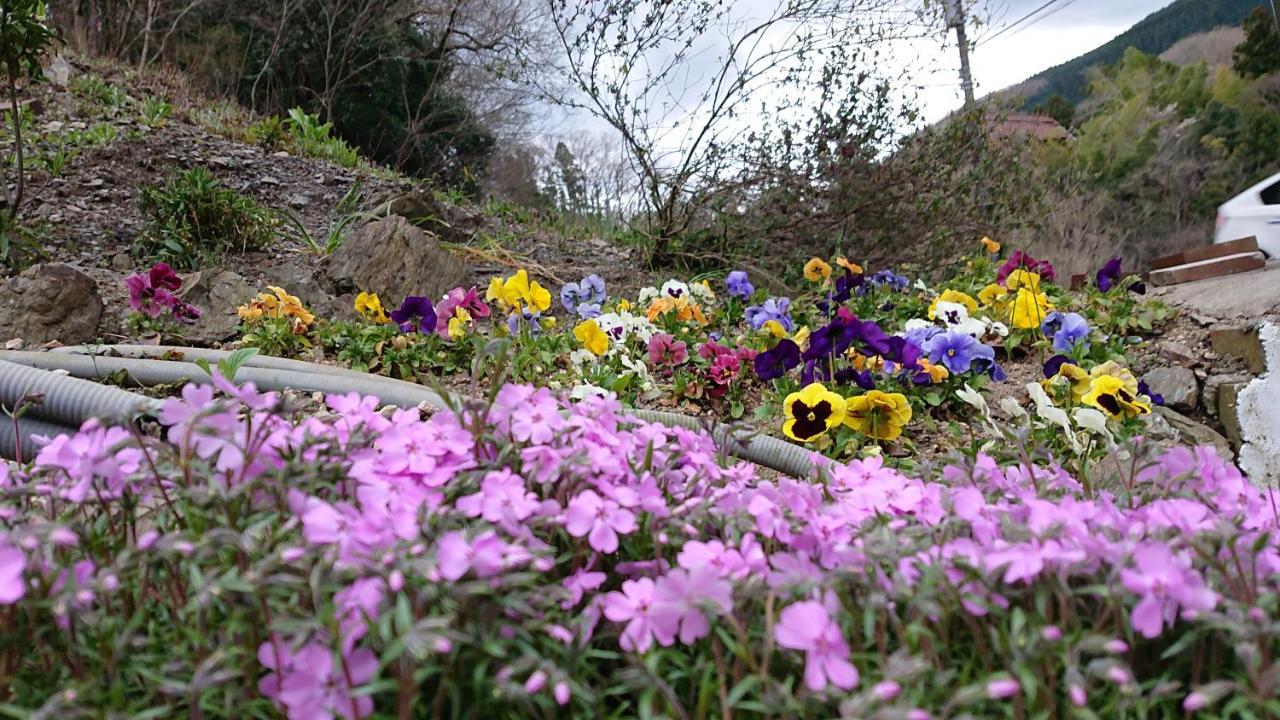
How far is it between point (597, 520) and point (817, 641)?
253 mm

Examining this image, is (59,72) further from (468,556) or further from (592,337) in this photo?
(468,556)

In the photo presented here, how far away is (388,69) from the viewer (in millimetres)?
11648

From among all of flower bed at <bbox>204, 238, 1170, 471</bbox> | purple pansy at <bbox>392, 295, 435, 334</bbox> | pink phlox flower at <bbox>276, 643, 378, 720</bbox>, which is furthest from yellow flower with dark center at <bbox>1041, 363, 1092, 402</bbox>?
pink phlox flower at <bbox>276, 643, 378, 720</bbox>

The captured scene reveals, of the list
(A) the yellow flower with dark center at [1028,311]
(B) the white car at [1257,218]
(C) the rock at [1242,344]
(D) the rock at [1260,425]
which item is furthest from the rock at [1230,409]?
(B) the white car at [1257,218]

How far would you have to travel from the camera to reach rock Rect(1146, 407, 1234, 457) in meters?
2.78

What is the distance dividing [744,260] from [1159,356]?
3.22 metres

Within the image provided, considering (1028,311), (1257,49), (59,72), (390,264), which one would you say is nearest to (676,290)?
(1028,311)

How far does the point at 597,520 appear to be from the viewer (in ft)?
2.78

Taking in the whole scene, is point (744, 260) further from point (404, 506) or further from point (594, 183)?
point (594, 183)

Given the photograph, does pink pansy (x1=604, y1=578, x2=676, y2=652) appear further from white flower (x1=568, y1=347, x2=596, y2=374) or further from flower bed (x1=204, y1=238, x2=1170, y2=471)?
white flower (x1=568, y1=347, x2=596, y2=374)

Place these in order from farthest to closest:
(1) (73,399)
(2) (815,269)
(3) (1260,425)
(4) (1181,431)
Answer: (2) (815,269) < (3) (1260,425) < (4) (1181,431) < (1) (73,399)

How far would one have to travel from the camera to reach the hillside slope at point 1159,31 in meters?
22.4

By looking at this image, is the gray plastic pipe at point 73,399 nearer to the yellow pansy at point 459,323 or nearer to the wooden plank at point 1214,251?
the yellow pansy at point 459,323

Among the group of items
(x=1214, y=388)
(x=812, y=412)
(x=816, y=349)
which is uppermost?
(x=816, y=349)
